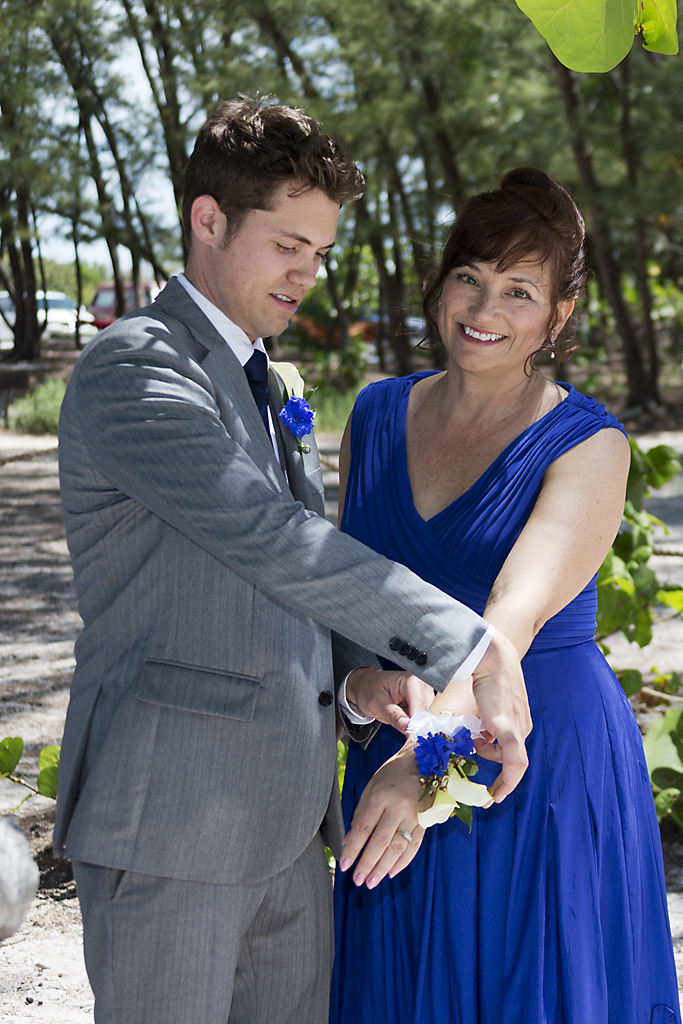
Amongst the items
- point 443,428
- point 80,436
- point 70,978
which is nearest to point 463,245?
point 443,428

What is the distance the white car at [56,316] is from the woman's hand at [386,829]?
21163mm

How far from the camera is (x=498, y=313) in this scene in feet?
6.81

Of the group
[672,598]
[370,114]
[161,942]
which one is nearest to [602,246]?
[370,114]

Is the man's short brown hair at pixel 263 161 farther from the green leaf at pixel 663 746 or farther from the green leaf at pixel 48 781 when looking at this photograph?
the green leaf at pixel 663 746

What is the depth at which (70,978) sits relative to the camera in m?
2.90

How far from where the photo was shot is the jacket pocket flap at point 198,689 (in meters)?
1.47

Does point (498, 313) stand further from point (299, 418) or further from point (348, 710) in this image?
point (348, 710)

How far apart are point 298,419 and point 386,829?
2.43 feet

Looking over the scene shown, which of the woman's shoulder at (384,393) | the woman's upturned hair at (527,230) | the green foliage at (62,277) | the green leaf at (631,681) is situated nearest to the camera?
the woman's upturned hair at (527,230)

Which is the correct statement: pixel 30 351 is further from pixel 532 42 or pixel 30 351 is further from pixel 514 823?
pixel 514 823

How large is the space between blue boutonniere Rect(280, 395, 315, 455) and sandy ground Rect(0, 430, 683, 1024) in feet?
6.19

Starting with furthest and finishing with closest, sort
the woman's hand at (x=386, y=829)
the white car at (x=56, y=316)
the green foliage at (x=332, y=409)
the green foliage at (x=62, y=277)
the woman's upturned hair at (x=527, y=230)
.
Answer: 1. the green foliage at (x=62, y=277)
2. the white car at (x=56, y=316)
3. the green foliage at (x=332, y=409)
4. the woman's upturned hair at (x=527, y=230)
5. the woman's hand at (x=386, y=829)

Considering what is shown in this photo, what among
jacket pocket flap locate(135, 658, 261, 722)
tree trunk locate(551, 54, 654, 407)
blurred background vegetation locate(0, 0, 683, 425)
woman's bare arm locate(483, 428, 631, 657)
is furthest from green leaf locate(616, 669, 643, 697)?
tree trunk locate(551, 54, 654, 407)

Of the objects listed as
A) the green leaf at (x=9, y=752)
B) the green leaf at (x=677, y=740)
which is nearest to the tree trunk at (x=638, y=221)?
the green leaf at (x=677, y=740)
